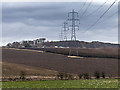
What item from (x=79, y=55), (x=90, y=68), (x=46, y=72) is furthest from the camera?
(x=79, y=55)

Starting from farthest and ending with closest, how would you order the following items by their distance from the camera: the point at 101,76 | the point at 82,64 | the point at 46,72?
the point at 82,64
the point at 46,72
the point at 101,76

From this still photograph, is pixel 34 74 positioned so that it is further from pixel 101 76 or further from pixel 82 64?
pixel 82 64

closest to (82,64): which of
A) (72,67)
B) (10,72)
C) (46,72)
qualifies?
(72,67)

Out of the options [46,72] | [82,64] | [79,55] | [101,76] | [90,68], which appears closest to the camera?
[101,76]

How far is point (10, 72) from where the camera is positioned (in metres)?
64.9

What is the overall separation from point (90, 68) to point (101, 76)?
1326cm

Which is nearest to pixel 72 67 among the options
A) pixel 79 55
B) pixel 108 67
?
pixel 108 67

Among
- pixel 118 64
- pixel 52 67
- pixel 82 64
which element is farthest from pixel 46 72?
pixel 118 64

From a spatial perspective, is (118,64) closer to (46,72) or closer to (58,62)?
(58,62)

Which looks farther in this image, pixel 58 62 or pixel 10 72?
pixel 58 62

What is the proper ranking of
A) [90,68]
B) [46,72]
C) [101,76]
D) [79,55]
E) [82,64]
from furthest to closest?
[79,55] → [82,64] → [90,68] → [46,72] → [101,76]

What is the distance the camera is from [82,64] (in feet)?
264

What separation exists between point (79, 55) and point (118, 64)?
19994 mm

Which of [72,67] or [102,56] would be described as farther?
[102,56]
